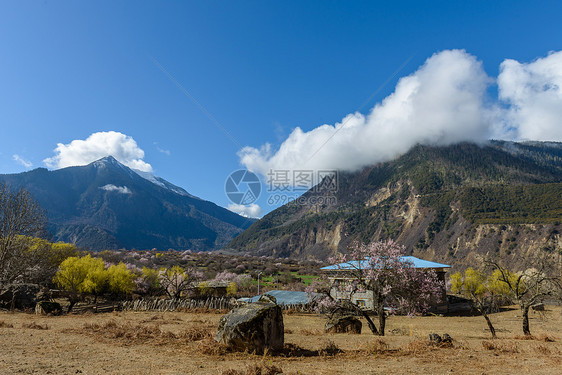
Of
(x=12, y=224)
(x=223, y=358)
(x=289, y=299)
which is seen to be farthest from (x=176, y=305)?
(x=223, y=358)

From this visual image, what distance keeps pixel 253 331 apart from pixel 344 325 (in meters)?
10.8

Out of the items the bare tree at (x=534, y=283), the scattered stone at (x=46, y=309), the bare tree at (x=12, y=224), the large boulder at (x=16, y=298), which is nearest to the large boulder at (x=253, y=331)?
the bare tree at (x=534, y=283)

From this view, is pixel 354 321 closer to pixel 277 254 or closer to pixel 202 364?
pixel 202 364

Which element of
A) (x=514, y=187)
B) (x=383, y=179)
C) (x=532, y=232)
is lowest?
(x=532, y=232)

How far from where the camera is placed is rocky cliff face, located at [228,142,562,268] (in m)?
94.1

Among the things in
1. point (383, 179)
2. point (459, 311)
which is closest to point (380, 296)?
→ point (459, 311)

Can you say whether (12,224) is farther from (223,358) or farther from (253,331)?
(253,331)

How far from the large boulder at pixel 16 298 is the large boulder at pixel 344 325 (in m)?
29.4

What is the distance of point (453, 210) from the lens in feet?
399

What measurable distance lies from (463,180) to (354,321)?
458 feet

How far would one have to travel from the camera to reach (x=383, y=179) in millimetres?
189250

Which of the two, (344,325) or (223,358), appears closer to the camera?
(223,358)

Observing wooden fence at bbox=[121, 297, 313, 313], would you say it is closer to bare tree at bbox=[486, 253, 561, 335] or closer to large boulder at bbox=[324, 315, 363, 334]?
large boulder at bbox=[324, 315, 363, 334]

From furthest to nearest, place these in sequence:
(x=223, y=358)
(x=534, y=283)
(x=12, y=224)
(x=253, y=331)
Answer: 1. (x=12, y=224)
2. (x=534, y=283)
3. (x=253, y=331)
4. (x=223, y=358)
